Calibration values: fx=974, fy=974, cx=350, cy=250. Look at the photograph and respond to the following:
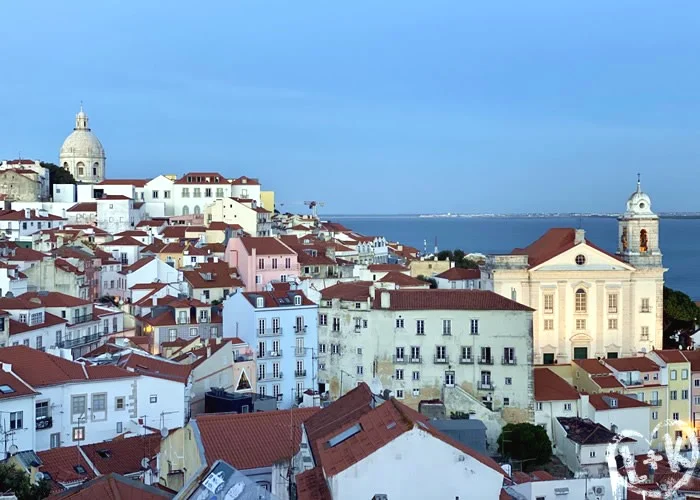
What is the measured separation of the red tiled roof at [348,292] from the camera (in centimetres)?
3675

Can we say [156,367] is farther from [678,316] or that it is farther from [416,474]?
[678,316]

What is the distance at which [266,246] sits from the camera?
5094 centimetres

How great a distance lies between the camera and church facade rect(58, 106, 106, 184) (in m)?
95.9

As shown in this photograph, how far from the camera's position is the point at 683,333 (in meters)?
53.4

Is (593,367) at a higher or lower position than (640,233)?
lower

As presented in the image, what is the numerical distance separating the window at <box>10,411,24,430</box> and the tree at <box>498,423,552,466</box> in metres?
16.6

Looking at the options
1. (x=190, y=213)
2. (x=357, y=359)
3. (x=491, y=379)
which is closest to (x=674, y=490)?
(x=491, y=379)

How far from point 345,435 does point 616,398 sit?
2433cm

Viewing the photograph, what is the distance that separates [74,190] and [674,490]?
219ft

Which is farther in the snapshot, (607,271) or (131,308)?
(607,271)

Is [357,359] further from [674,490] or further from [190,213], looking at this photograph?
[190,213]

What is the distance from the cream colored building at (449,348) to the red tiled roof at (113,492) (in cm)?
2154

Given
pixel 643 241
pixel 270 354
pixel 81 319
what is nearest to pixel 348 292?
pixel 270 354

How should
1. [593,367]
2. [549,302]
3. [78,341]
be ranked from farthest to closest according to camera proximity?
[549,302]
[593,367]
[78,341]
